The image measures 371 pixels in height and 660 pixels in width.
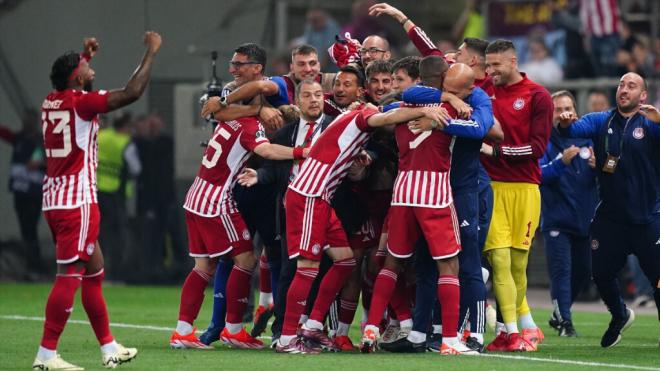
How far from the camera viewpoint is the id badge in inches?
447

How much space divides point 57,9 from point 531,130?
10.5 metres

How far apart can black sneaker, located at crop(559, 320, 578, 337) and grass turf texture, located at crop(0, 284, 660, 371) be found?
0.11m

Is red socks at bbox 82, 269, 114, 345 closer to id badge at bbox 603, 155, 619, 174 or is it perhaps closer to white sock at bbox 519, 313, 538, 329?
white sock at bbox 519, 313, 538, 329

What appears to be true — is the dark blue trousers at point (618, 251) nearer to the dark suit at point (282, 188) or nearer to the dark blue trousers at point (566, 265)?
the dark blue trousers at point (566, 265)

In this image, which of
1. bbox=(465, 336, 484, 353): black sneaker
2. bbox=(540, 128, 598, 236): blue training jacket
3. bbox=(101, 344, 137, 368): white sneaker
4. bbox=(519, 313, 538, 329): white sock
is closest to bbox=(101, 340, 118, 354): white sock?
bbox=(101, 344, 137, 368): white sneaker

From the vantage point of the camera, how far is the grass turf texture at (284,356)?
9633 mm

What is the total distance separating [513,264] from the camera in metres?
11.4

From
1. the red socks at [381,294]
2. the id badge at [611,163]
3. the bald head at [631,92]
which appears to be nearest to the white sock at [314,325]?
the red socks at [381,294]

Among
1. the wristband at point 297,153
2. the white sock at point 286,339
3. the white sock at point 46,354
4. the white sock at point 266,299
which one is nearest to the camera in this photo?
the white sock at point 46,354

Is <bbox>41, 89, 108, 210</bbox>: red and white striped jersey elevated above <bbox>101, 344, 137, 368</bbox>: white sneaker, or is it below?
above

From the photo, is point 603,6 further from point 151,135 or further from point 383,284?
point 383,284

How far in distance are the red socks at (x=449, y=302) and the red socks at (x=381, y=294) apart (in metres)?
0.39

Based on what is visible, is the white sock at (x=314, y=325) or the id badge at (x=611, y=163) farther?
the id badge at (x=611, y=163)

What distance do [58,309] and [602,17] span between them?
11087 mm
